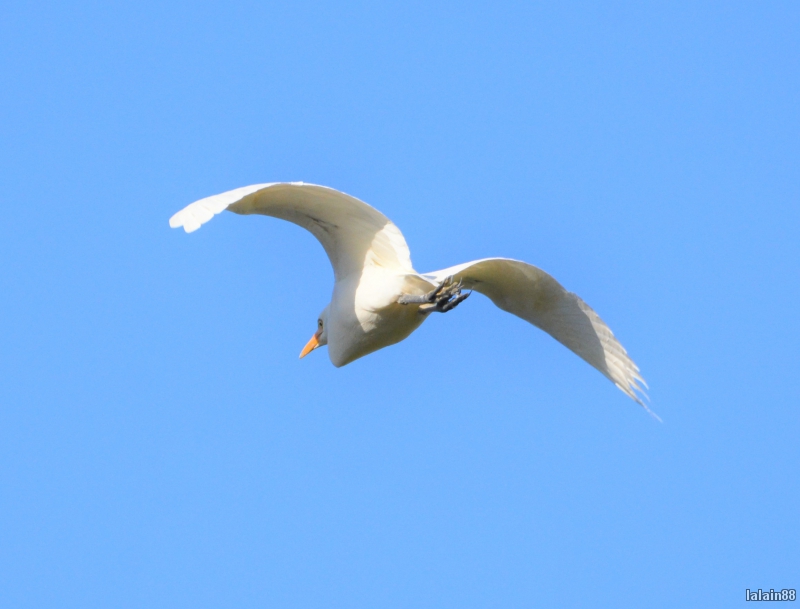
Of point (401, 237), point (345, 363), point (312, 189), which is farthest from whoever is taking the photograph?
point (345, 363)

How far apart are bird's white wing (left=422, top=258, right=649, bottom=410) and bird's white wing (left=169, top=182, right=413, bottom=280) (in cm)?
99

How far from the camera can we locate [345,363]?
13453 mm

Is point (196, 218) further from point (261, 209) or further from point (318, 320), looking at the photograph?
point (318, 320)

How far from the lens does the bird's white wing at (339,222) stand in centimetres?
1186

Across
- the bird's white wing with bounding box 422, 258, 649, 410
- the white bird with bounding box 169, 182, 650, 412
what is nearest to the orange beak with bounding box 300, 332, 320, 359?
the white bird with bounding box 169, 182, 650, 412

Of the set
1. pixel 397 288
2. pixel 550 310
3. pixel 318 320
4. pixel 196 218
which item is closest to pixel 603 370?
pixel 550 310

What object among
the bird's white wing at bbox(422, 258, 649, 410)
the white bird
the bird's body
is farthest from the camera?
the bird's white wing at bbox(422, 258, 649, 410)

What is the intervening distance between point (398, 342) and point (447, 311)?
47.8 inches

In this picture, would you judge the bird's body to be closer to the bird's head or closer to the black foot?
the black foot

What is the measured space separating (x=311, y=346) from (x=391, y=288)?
3141 millimetres

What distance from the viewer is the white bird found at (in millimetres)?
12203

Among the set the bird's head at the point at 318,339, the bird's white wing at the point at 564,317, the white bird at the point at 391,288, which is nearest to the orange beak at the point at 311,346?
the bird's head at the point at 318,339

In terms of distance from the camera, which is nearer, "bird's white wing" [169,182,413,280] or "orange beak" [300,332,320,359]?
"bird's white wing" [169,182,413,280]

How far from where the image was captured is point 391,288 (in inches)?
491
